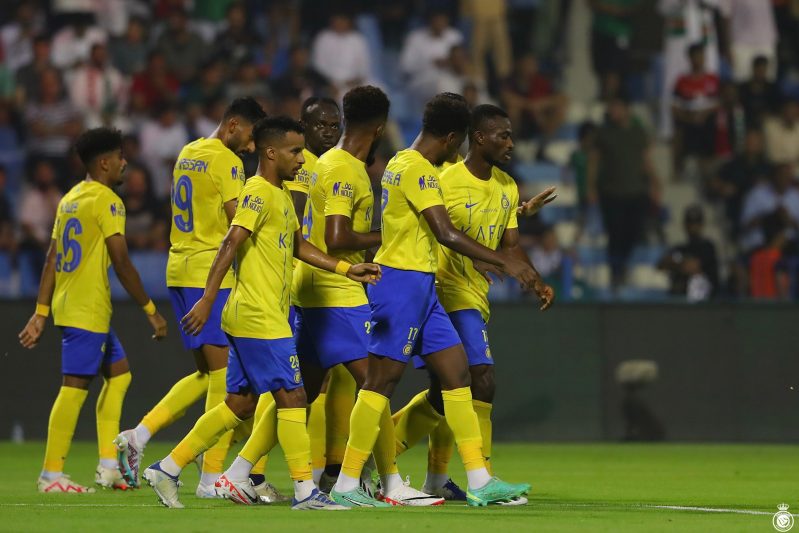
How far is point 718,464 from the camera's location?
12.6 m

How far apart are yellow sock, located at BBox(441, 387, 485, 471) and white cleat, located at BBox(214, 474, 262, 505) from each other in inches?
49.5

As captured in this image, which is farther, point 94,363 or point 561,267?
point 561,267

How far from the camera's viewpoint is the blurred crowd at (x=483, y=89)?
1702 cm

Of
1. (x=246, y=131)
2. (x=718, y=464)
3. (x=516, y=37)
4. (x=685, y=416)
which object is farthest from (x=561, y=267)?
(x=246, y=131)

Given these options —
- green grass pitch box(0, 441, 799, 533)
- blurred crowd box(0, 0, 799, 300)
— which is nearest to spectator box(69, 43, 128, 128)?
blurred crowd box(0, 0, 799, 300)

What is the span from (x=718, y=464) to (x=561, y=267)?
13.2 ft

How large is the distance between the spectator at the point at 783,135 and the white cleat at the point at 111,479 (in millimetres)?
11443

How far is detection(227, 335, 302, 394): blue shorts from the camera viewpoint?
26.6ft

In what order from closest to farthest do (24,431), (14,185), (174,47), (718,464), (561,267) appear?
(718,464) < (24,431) < (561,267) < (14,185) < (174,47)

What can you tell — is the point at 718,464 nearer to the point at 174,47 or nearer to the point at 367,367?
the point at 367,367

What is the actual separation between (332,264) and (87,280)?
8.49 ft

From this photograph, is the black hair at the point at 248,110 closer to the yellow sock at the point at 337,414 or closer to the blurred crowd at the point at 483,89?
the yellow sock at the point at 337,414

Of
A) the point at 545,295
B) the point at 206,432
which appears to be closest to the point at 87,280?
the point at 206,432

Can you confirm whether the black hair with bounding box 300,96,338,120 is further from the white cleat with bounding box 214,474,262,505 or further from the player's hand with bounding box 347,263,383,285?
the white cleat with bounding box 214,474,262,505
